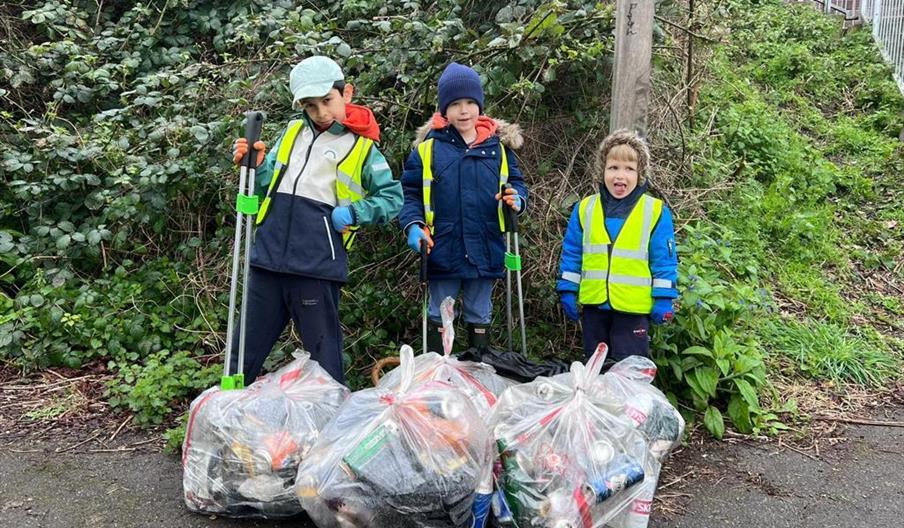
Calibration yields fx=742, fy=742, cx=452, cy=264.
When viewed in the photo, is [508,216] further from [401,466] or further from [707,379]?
[401,466]

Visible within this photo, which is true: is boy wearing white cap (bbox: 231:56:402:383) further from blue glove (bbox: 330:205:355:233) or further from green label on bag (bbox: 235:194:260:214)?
green label on bag (bbox: 235:194:260:214)


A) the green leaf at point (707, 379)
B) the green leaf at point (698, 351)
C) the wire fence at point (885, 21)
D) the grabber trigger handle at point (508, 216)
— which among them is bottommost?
the green leaf at point (707, 379)

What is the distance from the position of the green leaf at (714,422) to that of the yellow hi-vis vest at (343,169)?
2096mm

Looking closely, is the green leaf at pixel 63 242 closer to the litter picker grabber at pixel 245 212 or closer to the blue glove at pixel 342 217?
the litter picker grabber at pixel 245 212

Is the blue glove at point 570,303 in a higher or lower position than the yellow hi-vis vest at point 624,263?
lower

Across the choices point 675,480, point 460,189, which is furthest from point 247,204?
point 675,480

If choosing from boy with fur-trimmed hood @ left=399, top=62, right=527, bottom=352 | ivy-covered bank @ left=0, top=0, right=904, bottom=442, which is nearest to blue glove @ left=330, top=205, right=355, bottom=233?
boy with fur-trimmed hood @ left=399, top=62, right=527, bottom=352

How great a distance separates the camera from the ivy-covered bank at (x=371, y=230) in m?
4.61

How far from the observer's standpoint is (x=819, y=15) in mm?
10422

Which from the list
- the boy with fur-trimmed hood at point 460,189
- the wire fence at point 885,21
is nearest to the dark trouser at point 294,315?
the boy with fur-trimmed hood at point 460,189

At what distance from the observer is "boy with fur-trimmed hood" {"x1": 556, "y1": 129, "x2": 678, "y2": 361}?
371 cm

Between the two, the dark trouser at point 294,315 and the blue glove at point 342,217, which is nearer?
the blue glove at point 342,217

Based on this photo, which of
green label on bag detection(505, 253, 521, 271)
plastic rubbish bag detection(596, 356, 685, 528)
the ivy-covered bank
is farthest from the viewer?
the ivy-covered bank

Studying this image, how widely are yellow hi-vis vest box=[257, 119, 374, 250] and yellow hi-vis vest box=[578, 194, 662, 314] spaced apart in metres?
1.22
